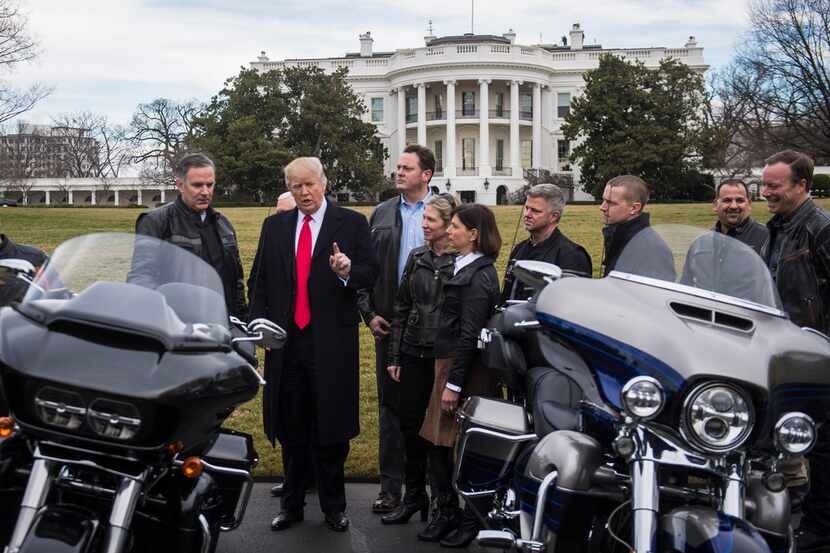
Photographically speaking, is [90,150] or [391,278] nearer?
[391,278]

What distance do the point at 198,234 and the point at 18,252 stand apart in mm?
1024

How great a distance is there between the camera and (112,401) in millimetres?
2670

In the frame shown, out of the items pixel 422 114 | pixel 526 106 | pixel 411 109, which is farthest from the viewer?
pixel 411 109

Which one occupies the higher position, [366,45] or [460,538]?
[366,45]

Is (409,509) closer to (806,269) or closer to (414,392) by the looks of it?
(414,392)

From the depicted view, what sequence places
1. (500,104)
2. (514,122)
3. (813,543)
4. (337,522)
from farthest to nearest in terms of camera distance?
(500,104), (514,122), (337,522), (813,543)

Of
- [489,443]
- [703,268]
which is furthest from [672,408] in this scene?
[489,443]

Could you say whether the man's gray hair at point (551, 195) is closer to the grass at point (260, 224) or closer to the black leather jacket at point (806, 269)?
the black leather jacket at point (806, 269)

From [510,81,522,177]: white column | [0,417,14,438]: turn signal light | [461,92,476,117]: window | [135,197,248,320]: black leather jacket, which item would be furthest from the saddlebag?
[461,92,476,117]: window

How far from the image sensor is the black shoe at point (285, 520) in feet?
16.9

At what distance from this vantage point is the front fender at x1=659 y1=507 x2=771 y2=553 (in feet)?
8.71

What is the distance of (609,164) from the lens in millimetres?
51719

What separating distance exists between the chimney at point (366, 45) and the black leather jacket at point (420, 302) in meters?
86.3

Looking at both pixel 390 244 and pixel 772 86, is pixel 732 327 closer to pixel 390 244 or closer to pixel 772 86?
pixel 390 244
